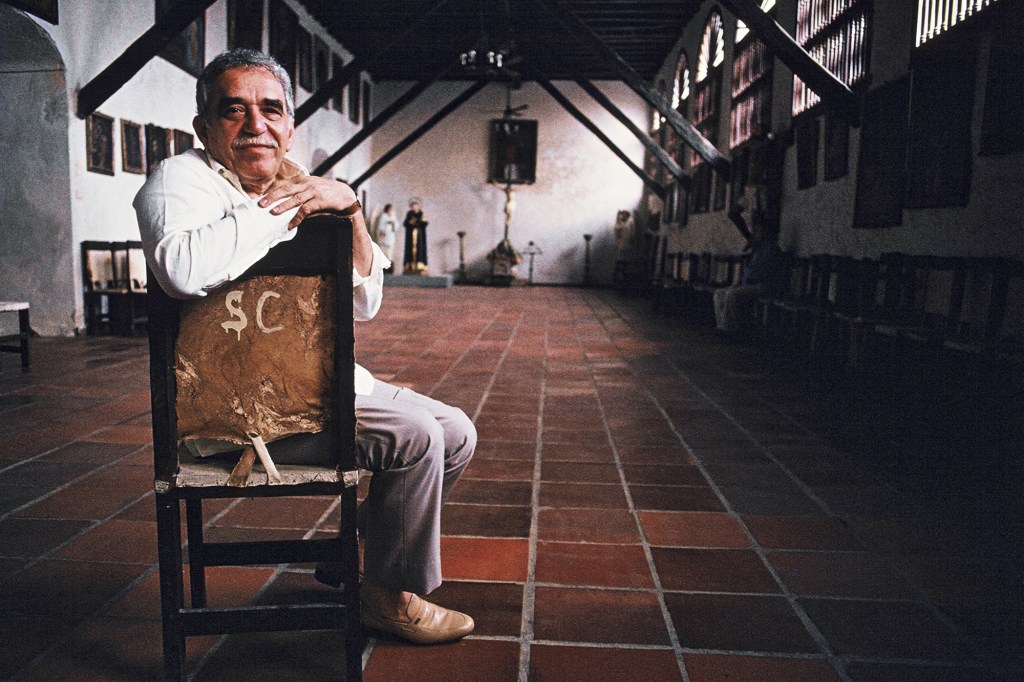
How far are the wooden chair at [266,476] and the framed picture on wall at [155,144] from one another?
8.25m

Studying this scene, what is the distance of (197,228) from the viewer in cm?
147

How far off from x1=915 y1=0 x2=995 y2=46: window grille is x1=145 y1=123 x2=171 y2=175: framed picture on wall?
7.66 metres

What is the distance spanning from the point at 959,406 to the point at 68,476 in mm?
4131

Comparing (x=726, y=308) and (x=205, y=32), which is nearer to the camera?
(x=726, y=308)

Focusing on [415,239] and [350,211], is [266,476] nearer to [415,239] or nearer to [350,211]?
[350,211]

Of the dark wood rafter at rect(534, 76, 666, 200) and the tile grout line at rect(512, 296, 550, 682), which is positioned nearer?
the tile grout line at rect(512, 296, 550, 682)

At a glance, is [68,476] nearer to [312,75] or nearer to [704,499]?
[704,499]

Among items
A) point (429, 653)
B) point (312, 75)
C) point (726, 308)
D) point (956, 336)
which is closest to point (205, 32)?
point (312, 75)

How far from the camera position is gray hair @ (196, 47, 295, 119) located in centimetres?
161

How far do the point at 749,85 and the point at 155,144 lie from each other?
7294 mm

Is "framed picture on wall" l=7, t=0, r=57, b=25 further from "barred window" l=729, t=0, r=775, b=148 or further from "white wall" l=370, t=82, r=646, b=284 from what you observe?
"white wall" l=370, t=82, r=646, b=284

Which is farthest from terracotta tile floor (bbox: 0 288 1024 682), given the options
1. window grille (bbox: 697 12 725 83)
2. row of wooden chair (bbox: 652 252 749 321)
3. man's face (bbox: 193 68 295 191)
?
window grille (bbox: 697 12 725 83)

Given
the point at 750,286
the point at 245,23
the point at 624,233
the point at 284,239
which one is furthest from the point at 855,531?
the point at 624,233

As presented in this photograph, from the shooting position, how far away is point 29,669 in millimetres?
1714
